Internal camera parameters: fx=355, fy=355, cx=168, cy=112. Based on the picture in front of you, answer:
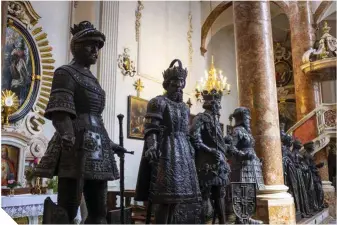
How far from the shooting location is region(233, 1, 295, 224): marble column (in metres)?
5.40

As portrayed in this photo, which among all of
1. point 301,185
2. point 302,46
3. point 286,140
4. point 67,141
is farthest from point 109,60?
point 302,46

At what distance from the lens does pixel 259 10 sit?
627 cm

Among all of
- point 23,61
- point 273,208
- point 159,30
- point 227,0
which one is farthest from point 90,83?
point 227,0

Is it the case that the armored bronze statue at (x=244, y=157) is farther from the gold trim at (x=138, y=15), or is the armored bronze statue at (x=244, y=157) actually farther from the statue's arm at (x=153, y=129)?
the gold trim at (x=138, y=15)

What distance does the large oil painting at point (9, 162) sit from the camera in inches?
276

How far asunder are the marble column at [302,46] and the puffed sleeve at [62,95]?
11850mm

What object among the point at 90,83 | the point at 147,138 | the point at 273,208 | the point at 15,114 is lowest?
the point at 273,208

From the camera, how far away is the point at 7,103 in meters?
7.19

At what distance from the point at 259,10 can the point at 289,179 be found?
11.1 feet

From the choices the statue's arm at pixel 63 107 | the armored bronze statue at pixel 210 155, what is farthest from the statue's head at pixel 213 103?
the statue's arm at pixel 63 107

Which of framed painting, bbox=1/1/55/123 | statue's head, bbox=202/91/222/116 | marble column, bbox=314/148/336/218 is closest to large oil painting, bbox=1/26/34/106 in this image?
framed painting, bbox=1/1/55/123

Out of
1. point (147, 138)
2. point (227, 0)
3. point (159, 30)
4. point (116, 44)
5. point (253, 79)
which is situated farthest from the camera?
point (227, 0)

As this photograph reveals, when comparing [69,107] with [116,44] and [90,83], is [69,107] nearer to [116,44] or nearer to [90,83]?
[90,83]

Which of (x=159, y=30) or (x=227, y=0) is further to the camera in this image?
(x=227, y=0)
